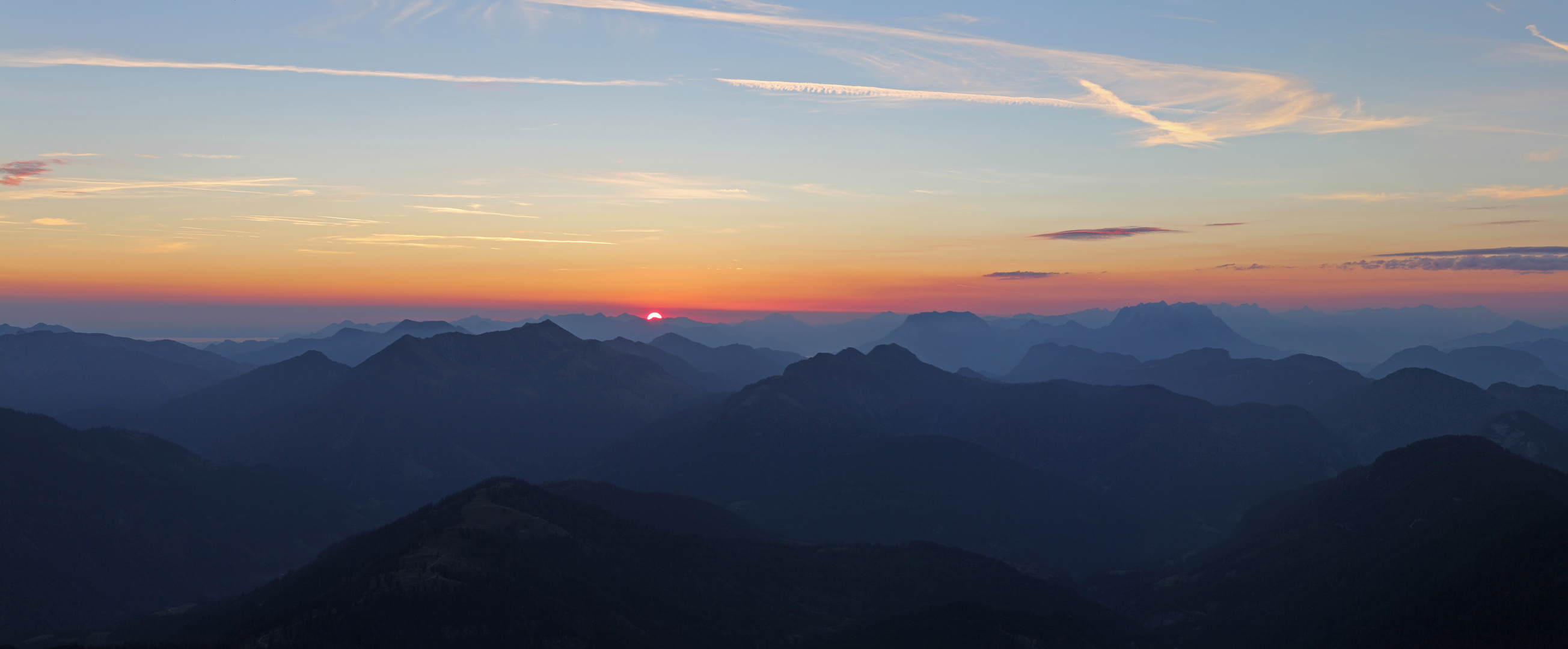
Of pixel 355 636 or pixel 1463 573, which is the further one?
pixel 1463 573

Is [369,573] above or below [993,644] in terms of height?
above

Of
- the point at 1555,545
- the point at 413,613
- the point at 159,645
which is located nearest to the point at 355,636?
the point at 413,613

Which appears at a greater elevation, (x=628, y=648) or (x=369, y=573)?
(x=369, y=573)

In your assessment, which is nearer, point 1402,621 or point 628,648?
point 628,648

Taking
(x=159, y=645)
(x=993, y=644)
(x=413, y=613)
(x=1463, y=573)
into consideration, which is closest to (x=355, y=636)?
(x=413, y=613)

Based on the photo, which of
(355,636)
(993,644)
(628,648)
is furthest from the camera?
(993,644)

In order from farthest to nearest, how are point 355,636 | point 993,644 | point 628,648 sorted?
point 993,644, point 628,648, point 355,636

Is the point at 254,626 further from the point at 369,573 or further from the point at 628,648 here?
the point at 628,648

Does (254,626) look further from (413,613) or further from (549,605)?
(549,605)
